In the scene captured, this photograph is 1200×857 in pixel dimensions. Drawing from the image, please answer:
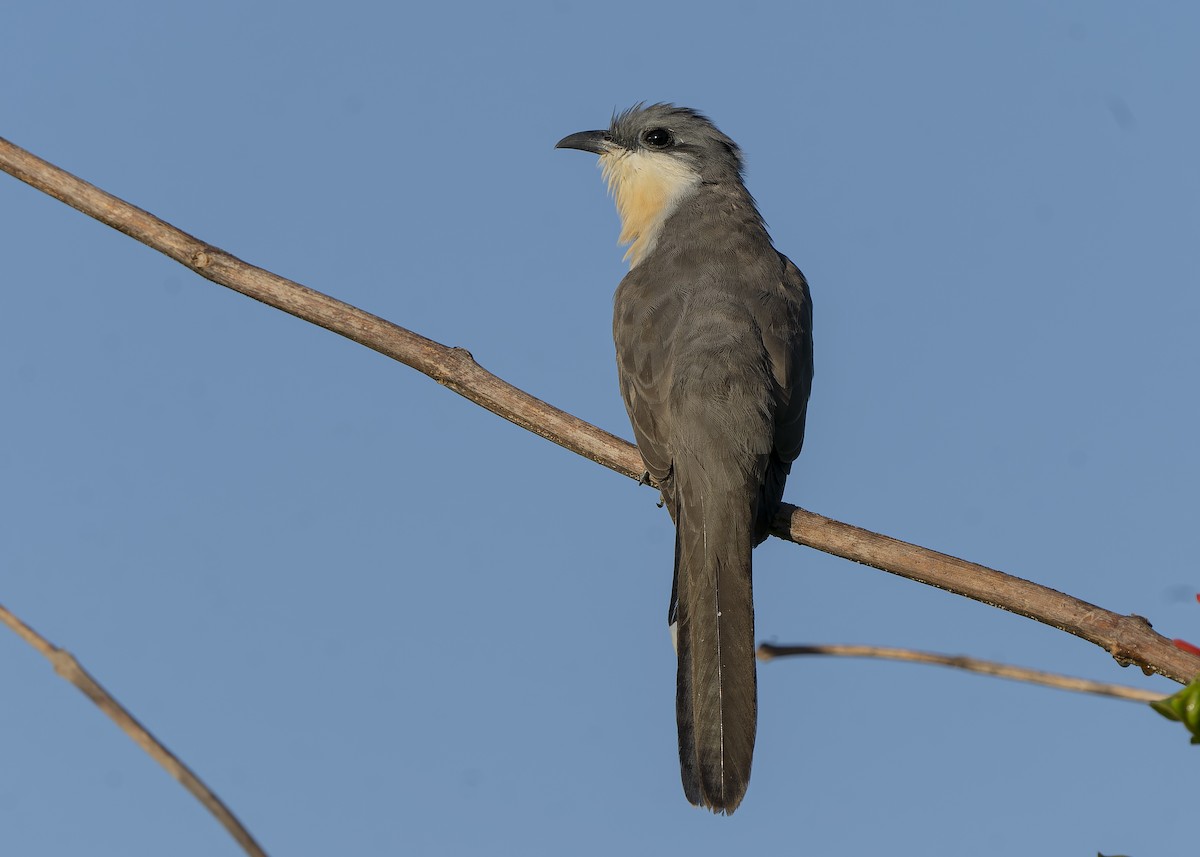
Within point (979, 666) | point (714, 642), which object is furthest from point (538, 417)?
point (979, 666)

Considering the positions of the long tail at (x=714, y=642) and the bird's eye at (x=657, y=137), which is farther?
the bird's eye at (x=657, y=137)

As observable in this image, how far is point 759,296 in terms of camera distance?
597 centimetres

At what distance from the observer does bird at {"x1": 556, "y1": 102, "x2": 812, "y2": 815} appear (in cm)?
444

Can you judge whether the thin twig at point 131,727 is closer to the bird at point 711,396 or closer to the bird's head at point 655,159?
the bird at point 711,396

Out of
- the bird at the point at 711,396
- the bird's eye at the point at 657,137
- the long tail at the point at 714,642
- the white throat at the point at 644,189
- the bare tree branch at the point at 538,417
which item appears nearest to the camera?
the bare tree branch at the point at 538,417

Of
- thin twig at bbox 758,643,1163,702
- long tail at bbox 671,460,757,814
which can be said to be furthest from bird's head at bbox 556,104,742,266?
thin twig at bbox 758,643,1163,702

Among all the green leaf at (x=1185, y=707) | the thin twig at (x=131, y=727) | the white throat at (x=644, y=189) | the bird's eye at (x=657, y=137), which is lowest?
the thin twig at (x=131, y=727)

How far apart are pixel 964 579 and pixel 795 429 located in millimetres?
1983

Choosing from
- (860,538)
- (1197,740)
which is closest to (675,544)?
(860,538)

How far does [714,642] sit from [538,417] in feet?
3.48

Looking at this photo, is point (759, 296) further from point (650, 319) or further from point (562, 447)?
point (562, 447)

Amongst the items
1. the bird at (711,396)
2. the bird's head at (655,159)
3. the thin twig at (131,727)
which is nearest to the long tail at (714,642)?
the bird at (711,396)

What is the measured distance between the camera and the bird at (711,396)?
444 cm

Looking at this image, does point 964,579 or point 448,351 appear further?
point 448,351
